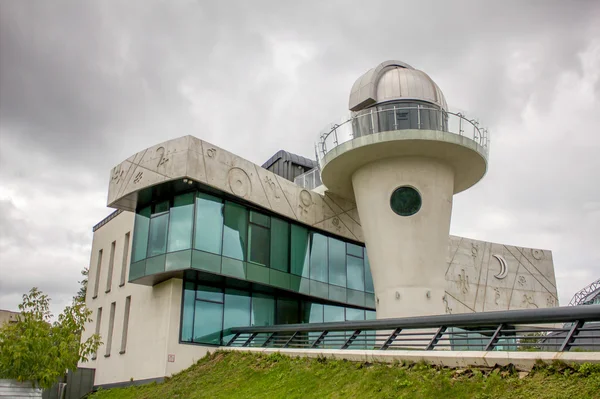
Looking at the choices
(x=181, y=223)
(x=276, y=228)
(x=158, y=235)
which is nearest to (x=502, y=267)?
(x=276, y=228)

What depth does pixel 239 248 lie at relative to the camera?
22.2 meters

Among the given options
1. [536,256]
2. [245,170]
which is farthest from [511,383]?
[536,256]

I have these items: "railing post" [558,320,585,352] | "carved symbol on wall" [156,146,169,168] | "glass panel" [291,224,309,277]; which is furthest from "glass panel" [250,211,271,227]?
"railing post" [558,320,585,352]

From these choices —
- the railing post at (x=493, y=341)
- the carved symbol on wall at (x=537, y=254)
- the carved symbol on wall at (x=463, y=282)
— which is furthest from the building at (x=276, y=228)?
the carved symbol on wall at (x=537, y=254)

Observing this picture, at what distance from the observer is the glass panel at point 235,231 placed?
2175 centimetres

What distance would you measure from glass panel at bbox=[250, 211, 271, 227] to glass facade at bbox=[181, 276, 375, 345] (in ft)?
9.03

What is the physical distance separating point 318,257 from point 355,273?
2.40 metres

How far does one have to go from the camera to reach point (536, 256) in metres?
37.3

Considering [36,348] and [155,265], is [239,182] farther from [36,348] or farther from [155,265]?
[36,348]

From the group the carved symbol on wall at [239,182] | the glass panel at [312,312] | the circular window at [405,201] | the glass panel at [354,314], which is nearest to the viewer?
the carved symbol on wall at [239,182]

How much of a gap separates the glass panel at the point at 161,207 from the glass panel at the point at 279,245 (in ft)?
14.6

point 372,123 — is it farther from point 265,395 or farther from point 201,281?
point 265,395

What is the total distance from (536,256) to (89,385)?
27438mm

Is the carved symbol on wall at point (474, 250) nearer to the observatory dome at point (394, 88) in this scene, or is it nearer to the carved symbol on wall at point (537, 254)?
the carved symbol on wall at point (537, 254)
